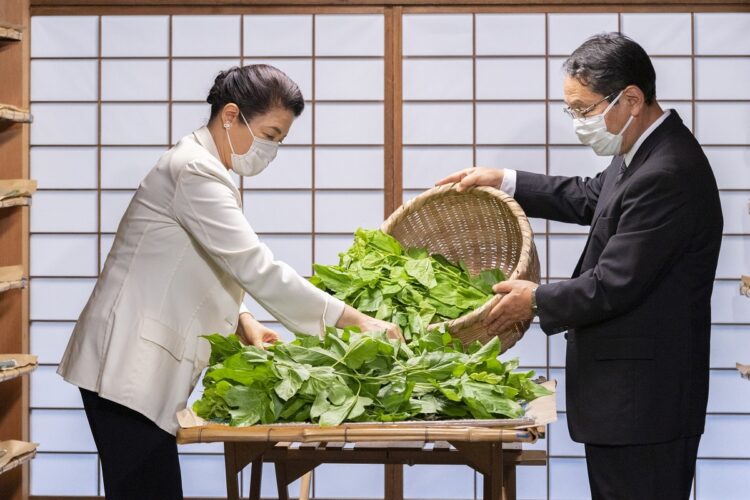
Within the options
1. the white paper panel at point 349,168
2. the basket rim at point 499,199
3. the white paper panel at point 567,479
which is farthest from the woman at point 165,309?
the white paper panel at point 567,479

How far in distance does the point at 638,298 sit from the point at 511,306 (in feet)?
1.16

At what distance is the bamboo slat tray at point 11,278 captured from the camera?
150 inches

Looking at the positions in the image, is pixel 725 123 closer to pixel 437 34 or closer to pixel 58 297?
pixel 437 34

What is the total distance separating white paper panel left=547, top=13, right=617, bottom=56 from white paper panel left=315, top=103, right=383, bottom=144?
2.87ft

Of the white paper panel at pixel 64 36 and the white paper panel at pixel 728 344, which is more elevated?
the white paper panel at pixel 64 36

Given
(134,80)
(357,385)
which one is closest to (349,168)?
(134,80)

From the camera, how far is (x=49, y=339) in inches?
184

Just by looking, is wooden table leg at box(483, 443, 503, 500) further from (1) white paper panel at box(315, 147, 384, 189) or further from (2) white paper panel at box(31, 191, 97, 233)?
(2) white paper panel at box(31, 191, 97, 233)

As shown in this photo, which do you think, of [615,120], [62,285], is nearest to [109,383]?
[615,120]

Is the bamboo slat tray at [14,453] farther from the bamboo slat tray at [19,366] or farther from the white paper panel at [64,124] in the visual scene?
the white paper panel at [64,124]

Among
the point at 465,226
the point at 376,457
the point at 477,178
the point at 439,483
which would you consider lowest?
the point at 439,483

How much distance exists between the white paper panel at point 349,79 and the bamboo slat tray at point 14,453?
2.01 m

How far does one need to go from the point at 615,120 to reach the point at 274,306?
1.05 m

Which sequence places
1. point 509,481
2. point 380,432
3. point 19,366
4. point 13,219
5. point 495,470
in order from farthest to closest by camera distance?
point 13,219, point 19,366, point 509,481, point 495,470, point 380,432
